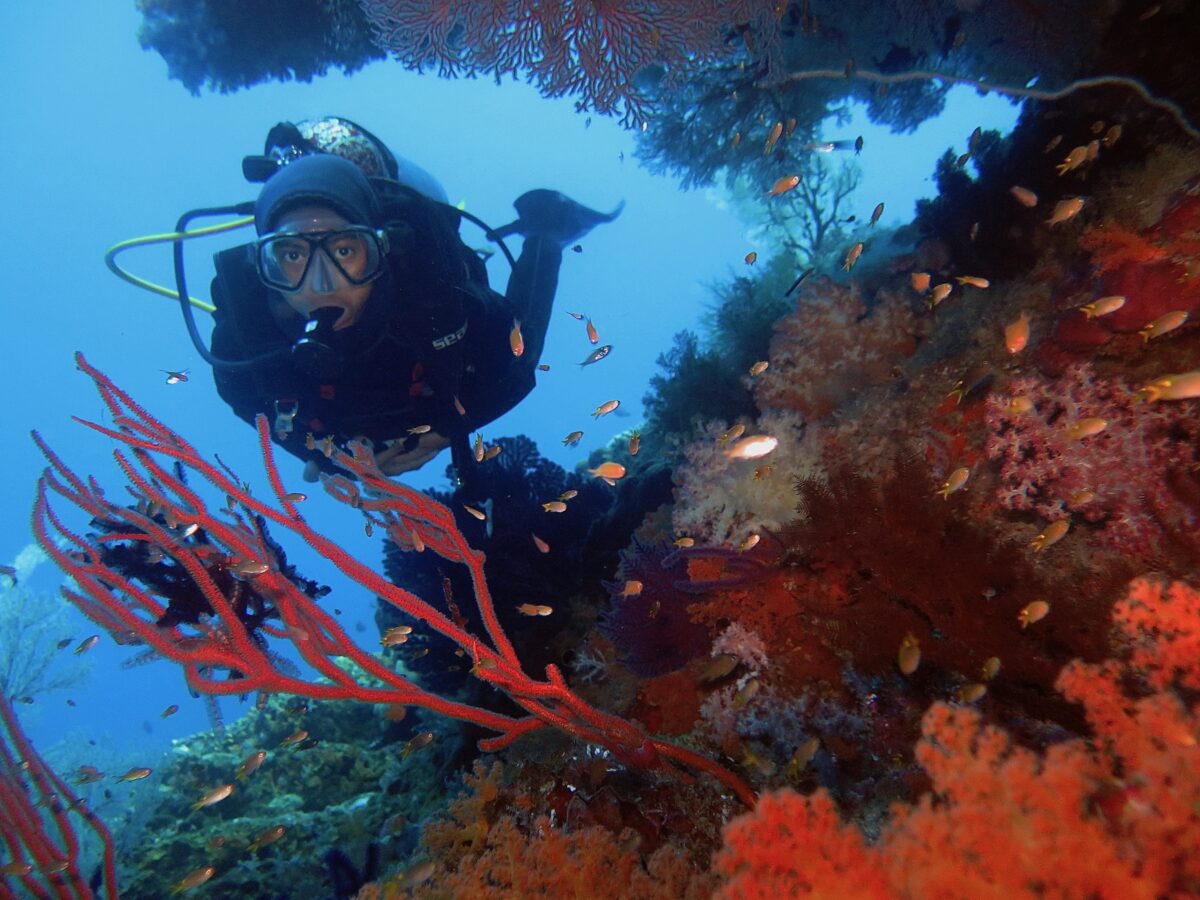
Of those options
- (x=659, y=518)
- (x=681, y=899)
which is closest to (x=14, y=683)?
(x=659, y=518)

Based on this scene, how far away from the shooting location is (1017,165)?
5520 mm

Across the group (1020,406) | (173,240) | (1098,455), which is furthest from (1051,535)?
(173,240)

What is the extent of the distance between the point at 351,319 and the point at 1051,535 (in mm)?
6039

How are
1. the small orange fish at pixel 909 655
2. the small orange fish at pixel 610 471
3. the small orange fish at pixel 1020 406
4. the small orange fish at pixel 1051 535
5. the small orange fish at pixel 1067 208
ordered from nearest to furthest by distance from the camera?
the small orange fish at pixel 909 655, the small orange fish at pixel 1051 535, the small orange fish at pixel 1020 406, the small orange fish at pixel 1067 208, the small orange fish at pixel 610 471

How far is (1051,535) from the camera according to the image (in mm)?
2848

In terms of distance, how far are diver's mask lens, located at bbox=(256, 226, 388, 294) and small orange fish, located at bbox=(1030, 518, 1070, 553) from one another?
19.4 ft

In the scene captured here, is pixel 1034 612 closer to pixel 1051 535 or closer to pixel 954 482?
pixel 1051 535

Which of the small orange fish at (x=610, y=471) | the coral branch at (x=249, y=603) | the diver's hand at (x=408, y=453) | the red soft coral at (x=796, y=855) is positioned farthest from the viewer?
the diver's hand at (x=408, y=453)

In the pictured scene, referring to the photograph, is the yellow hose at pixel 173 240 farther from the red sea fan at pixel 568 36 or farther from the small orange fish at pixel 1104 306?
the small orange fish at pixel 1104 306

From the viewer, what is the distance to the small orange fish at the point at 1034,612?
2.47 m

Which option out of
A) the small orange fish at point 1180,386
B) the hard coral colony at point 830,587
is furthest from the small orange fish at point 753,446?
the small orange fish at point 1180,386

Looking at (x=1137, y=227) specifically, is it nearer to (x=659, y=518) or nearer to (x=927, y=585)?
(x=927, y=585)

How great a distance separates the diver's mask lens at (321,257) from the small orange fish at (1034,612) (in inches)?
236

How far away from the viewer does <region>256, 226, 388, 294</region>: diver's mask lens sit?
5863 millimetres
